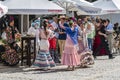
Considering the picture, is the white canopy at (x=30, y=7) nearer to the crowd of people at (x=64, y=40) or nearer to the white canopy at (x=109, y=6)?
the crowd of people at (x=64, y=40)

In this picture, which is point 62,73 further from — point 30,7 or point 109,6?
point 109,6

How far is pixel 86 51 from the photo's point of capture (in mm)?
16297

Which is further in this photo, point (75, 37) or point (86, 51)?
point (86, 51)

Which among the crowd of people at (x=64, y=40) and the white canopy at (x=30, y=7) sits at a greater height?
the white canopy at (x=30, y=7)

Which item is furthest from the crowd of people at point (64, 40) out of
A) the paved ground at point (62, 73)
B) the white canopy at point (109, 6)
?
the white canopy at point (109, 6)

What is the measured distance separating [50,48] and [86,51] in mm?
1339

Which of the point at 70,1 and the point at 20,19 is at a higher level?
the point at 70,1

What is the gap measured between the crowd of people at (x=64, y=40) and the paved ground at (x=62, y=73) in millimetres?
308

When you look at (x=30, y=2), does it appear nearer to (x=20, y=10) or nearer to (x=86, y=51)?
(x=20, y=10)

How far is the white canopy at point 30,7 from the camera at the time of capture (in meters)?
16.0

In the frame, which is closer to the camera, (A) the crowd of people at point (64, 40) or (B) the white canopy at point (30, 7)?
(A) the crowd of people at point (64, 40)

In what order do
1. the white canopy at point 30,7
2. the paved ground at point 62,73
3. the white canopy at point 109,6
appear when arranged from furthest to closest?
the white canopy at point 109,6, the white canopy at point 30,7, the paved ground at point 62,73

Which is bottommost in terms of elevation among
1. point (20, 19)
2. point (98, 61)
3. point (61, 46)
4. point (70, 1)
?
point (20, 19)

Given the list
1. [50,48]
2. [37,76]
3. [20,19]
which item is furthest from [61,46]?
[20,19]
